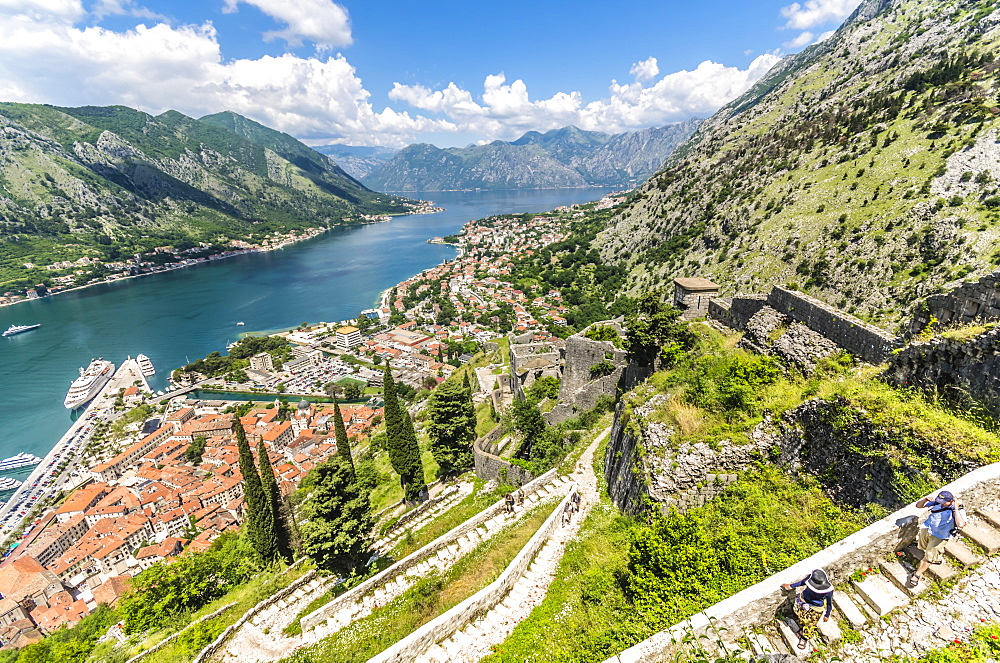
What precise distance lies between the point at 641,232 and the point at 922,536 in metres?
92.9

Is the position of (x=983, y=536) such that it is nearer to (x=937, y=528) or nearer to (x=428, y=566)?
(x=937, y=528)

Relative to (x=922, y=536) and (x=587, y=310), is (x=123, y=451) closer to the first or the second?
(x=587, y=310)

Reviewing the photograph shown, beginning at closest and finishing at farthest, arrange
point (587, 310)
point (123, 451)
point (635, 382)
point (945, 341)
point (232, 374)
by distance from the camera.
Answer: point (945, 341), point (635, 382), point (123, 451), point (587, 310), point (232, 374)

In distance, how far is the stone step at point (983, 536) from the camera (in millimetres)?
5312

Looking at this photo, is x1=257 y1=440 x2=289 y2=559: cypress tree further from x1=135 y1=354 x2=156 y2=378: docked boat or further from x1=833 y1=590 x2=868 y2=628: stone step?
x1=135 y1=354 x2=156 y2=378: docked boat

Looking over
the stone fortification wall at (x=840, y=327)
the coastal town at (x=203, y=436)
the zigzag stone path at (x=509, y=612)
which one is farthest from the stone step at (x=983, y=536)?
the coastal town at (x=203, y=436)

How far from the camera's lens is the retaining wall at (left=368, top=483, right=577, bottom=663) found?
8773 mm

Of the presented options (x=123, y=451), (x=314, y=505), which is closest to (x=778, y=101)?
(x=314, y=505)

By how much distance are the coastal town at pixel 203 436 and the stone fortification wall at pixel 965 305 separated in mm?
28938

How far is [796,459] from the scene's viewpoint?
29.3 feet

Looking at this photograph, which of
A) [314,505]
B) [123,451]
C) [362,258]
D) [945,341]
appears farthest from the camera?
[362,258]

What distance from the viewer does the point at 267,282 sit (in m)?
145

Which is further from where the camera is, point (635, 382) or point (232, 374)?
point (232, 374)

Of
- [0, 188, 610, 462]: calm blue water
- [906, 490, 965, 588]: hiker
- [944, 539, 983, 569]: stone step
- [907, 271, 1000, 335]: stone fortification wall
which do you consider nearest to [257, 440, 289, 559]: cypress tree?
[906, 490, 965, 588]: hiker
